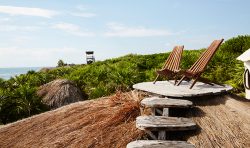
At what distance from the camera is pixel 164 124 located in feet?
19.6

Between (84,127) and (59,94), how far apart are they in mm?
9327

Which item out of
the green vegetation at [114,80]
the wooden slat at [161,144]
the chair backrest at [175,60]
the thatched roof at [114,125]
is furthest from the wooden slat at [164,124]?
the green vegetation at [114,80]

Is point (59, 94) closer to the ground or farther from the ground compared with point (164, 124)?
closer to the ground

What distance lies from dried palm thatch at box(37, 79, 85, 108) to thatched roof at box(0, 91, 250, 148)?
6871mm

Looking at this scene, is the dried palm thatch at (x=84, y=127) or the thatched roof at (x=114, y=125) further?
the dried palm thatch at (x=84, y=127)

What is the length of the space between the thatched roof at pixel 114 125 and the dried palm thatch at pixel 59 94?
6871 mm

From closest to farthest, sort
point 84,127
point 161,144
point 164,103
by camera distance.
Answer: point 161,144 → point 164,103 → point 84,127

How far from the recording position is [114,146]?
6.29 metres

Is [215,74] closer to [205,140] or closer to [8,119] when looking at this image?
[8,119]

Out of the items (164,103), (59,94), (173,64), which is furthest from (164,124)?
(59,94)

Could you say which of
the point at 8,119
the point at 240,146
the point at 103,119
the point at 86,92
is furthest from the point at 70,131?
the point at 86,92

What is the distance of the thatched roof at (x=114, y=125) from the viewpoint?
5949mm

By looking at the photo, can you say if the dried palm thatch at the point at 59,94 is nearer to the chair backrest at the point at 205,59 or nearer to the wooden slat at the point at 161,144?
the chair backrest at the point at 205,59

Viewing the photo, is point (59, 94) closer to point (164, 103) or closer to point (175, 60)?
point (175, 60)
